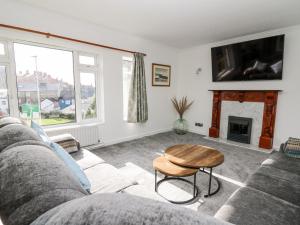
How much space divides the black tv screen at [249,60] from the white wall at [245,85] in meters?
0.18

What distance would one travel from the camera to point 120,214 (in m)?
0.39

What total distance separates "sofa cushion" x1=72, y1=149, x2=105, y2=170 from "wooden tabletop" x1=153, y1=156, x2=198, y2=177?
647 mm

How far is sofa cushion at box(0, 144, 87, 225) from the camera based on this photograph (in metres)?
0.51

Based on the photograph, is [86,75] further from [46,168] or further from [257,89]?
[257,89]

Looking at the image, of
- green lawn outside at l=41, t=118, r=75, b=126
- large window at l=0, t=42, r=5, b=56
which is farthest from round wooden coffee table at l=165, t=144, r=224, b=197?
large window at l=0, t=42, r=5, b=56

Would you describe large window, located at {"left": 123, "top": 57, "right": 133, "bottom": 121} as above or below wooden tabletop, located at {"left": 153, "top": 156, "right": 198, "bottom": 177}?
above

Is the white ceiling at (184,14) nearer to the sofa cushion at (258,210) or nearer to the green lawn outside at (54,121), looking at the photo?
the green lawn outside at (54,121)

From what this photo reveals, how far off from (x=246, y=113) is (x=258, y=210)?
316cm

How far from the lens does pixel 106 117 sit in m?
3.66

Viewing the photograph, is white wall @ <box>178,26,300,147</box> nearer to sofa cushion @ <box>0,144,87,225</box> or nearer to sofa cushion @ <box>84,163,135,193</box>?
sofa cushion @ <box>84,163,135,193</box>

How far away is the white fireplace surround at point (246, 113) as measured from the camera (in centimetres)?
371

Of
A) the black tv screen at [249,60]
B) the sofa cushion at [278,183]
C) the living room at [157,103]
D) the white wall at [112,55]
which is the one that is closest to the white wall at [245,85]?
the living room at [157,103]

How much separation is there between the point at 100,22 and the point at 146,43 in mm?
1282

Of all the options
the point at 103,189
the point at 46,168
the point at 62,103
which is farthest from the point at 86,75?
the point at 46,168
